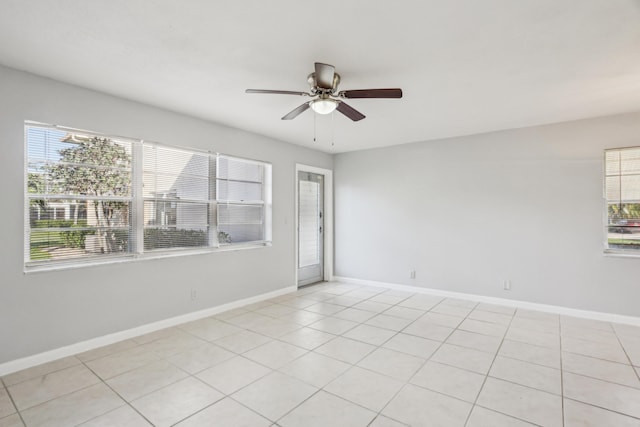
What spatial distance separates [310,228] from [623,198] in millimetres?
4589

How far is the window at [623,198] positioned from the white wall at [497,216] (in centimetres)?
13

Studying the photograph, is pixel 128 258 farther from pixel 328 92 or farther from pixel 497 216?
pixel 497 216

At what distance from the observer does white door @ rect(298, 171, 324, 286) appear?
5969 mm

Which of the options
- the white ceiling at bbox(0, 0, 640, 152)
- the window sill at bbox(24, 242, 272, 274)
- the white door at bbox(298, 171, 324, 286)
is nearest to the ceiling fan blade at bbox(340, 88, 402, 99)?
the white ceiling at bbox(0, 0, 640, 152)

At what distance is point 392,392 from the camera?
2.43 m

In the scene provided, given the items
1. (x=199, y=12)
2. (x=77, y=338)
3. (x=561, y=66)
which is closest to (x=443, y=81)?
(x=561, y=66)

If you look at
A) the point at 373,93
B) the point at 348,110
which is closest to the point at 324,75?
the point at 373,93

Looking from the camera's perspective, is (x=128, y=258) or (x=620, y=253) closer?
(x=128, y=258)

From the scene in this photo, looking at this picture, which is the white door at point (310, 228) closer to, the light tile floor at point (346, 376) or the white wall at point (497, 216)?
the white wall at point (497, 216)

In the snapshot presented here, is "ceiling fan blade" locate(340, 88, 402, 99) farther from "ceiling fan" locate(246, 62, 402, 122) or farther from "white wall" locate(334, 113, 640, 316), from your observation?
"white wall" locate(334, 113, 640, 316)

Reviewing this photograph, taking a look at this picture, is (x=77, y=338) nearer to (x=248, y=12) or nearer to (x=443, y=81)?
(x=248, y=12)

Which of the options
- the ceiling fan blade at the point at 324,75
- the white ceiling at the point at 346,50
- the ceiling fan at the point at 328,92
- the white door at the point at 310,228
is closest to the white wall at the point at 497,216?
the white door at the point at 310,228

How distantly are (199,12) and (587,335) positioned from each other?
4.85 metres

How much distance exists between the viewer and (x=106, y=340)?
10.7ft
